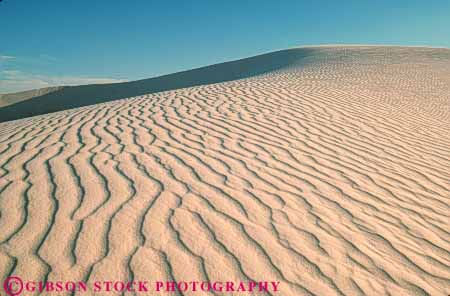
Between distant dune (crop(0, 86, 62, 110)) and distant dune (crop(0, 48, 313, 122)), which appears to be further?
distant dune (crop(0, 86, 62, 110))

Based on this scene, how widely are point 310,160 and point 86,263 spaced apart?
2.65 m

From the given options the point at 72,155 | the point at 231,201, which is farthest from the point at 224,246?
the point at 72,155

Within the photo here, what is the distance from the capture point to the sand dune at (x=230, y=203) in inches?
86.5

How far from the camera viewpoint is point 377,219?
2852 mm

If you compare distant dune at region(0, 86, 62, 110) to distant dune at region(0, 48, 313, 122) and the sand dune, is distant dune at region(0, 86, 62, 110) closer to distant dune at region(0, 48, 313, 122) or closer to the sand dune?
distant dune at region(0, 48, 313, 122)

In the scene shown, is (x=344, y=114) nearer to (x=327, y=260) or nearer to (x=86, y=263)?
(x=327, y=260)

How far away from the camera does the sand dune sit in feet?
7.21

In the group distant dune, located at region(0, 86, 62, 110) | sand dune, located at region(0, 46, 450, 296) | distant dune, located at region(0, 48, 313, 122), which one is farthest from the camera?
distant dune, located at region(0, 86, 62, 110)

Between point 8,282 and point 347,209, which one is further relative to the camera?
point 347,209

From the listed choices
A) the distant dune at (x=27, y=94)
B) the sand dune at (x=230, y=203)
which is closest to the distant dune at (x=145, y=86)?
the distant dune at (x=27, y=94)

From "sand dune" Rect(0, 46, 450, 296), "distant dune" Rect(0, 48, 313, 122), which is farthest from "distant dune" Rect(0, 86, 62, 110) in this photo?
"sand dune" Rect(0, 46, 450, 296)

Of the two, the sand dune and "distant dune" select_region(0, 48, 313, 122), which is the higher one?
the sand dune

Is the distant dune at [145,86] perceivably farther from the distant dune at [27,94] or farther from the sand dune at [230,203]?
the sand dune at [230,203]

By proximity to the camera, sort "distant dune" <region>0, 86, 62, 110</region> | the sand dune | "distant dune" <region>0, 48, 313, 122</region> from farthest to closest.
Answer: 1. "distant dune" <region>0, 86, 62, 110</region>
2. "distant dune" <region>0, 48, 313, 122</region>
3. the sand dune
